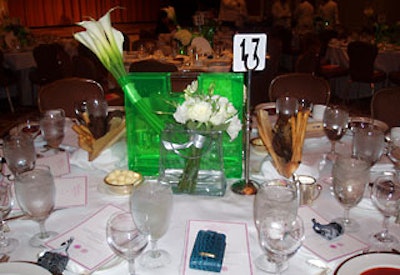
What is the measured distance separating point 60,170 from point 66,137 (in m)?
0.32

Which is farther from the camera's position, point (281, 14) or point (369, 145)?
point (281, 14)

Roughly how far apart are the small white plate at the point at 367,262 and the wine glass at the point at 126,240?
0.48 metres

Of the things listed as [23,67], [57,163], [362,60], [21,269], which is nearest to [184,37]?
[362,60]

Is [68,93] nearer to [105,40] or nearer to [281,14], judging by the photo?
[105,40]

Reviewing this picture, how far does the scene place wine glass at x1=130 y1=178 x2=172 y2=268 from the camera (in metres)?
1.15

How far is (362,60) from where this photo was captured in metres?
5.17

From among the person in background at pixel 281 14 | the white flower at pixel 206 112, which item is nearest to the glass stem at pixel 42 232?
the white flower at pixel 206 112

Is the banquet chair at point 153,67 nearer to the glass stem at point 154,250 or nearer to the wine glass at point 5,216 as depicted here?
the wine glass at point 5,216

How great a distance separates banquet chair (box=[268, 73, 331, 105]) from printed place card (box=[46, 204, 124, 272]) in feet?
5.56

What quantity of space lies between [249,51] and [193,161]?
15.8 inches

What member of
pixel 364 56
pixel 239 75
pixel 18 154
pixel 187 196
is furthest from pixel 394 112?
pixel 364 56

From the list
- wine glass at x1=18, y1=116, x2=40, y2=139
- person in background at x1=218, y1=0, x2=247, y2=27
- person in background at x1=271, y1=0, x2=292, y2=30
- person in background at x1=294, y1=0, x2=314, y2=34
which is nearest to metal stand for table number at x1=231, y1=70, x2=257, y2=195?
wine glass at x1=18, y1=116, x2=40, y2=139

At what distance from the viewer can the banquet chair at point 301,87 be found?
280 cm

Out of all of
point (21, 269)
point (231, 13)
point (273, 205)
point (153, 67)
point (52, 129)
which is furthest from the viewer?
point (231, 13)
